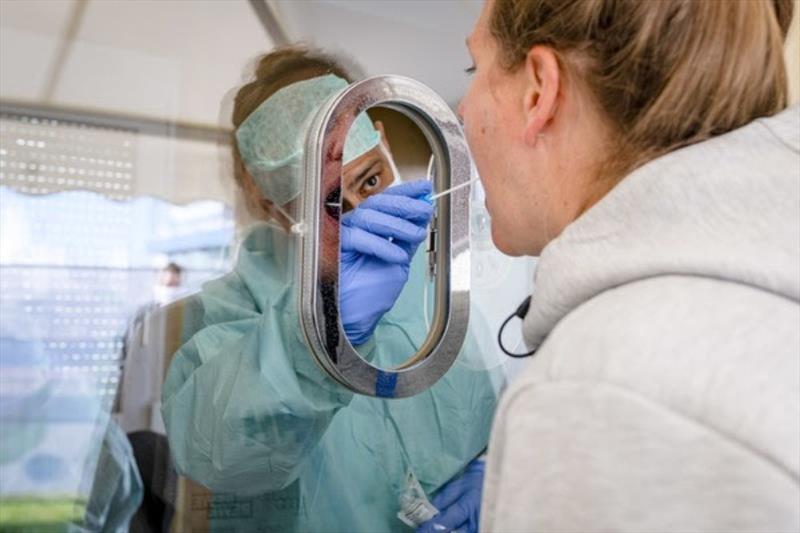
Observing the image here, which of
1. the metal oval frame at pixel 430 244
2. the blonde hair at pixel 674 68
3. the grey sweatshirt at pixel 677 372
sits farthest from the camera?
the metal oval frame at pixel 430 244

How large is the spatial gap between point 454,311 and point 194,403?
31 centimetres

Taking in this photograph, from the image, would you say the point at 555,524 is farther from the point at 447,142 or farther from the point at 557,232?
the point at 447,142

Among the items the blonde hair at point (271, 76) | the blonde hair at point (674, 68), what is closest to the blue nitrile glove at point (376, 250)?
the blonde hair at point (271, 76)

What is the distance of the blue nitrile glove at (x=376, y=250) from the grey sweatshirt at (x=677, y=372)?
1.34 feet

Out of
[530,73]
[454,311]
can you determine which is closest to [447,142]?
[454,311]

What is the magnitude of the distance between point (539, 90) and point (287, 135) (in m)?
0.38

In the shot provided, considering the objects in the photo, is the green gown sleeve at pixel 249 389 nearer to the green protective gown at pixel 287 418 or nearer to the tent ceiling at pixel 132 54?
the green protective gown at pixel 287 418

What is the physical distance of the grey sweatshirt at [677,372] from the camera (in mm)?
426

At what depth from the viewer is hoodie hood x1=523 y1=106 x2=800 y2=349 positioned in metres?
0.46

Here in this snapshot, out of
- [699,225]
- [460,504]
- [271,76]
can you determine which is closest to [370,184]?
[271,76]

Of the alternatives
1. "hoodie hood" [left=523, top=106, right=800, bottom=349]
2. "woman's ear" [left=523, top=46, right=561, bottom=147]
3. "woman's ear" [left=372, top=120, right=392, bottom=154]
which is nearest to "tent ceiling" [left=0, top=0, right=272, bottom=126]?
"woman's ear" [left=372, top=120, right=392, bottom=154]

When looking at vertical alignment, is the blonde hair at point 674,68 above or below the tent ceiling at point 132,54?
below

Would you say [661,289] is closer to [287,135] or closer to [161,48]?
[287,135]

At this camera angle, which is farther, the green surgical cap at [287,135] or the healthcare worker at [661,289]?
the green surgical cap at [287,135]
